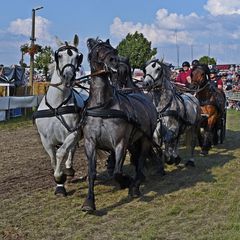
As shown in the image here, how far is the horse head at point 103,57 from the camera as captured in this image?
607 cm

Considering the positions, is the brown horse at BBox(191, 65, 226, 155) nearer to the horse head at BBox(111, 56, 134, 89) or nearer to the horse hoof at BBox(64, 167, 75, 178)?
the horse head at BBox(111, 56, 134, 89)

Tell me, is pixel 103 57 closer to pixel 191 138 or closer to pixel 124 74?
pixel 124 74

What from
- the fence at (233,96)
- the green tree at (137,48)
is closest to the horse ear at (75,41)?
the fence at (233,96)

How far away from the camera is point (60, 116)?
22.7 ft

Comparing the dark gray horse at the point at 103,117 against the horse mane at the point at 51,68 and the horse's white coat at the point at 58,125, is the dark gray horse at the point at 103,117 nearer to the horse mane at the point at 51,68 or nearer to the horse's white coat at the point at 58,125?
the horse's white coat at the point at 58,125

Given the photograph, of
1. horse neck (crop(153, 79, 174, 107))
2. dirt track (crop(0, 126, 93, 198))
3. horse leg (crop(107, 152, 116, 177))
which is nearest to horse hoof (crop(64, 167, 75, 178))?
dirt track (crop(0, 126, 93, 198))

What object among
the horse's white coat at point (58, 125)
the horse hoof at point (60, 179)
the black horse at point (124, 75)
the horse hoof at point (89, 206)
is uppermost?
the black horse at point (124, 75)

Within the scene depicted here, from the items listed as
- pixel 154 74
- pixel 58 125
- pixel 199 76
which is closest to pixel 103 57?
pixel 58 125

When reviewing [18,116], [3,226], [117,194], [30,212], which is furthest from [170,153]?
[18,116]

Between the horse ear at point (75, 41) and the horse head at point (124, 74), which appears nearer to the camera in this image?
the horse ear at point (75, 41)

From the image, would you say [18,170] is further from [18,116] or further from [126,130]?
[18,116]

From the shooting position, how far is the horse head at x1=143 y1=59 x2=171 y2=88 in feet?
29.0

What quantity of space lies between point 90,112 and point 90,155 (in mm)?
541

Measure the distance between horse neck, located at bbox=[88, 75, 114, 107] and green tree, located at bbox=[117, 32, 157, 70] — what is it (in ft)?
139
